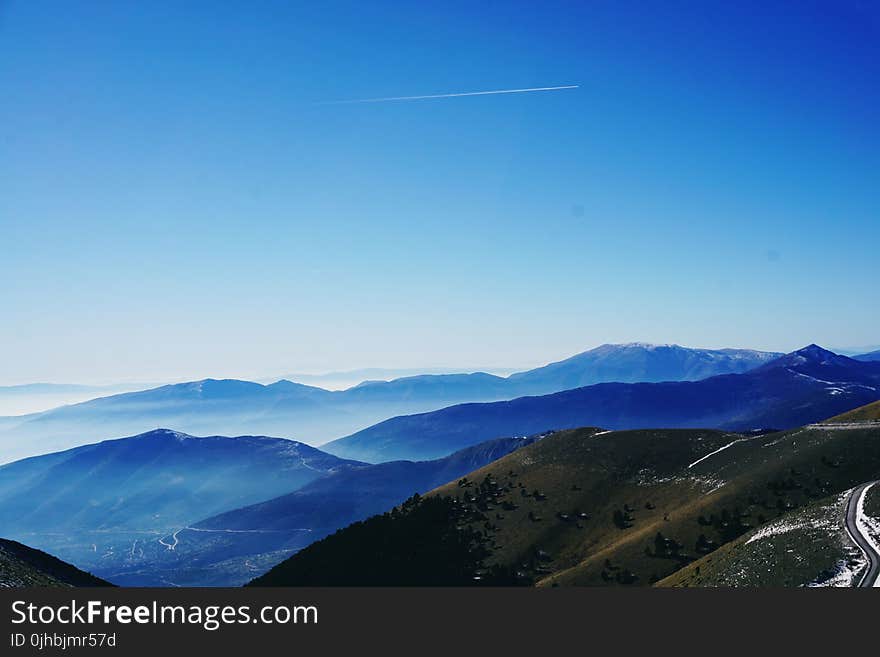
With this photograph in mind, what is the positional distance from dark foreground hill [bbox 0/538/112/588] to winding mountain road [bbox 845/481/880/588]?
3263 inches

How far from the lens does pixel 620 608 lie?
126ft

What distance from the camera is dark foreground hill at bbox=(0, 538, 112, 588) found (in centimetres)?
7038

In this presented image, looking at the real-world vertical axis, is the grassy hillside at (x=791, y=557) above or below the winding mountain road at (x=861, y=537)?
below

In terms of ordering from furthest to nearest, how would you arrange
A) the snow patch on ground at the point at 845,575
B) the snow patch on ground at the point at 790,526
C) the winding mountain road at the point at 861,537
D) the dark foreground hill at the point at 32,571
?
the dark foreground hill at the point at 32,571
the snow patch on ground at the point at 790,526
the snow patch on ground at the point at 845,575
the winding mountain road at the point at 861,537

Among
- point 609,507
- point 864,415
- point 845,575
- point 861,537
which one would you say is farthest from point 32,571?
point 864,415

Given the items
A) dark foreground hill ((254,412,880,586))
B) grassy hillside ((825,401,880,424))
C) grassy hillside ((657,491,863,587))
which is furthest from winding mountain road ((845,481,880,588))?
grassy hillside ((825,401,880,424))

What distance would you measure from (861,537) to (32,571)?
99584 millimetres

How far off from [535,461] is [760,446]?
5895cm

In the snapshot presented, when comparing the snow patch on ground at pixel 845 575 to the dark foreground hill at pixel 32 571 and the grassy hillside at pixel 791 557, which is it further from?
the dark foreground hill at pixel 32 571

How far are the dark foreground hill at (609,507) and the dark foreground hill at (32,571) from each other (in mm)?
49995

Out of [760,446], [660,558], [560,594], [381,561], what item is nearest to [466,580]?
[381,561]

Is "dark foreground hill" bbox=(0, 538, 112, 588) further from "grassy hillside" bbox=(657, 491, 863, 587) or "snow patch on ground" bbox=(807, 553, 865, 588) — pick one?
"snow patch on ground" bbox=(807, 553, 865, 588)

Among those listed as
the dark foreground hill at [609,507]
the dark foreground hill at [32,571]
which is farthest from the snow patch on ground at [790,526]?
the dark foreground hill at [32,571]

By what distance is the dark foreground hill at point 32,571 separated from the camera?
7038 cm
